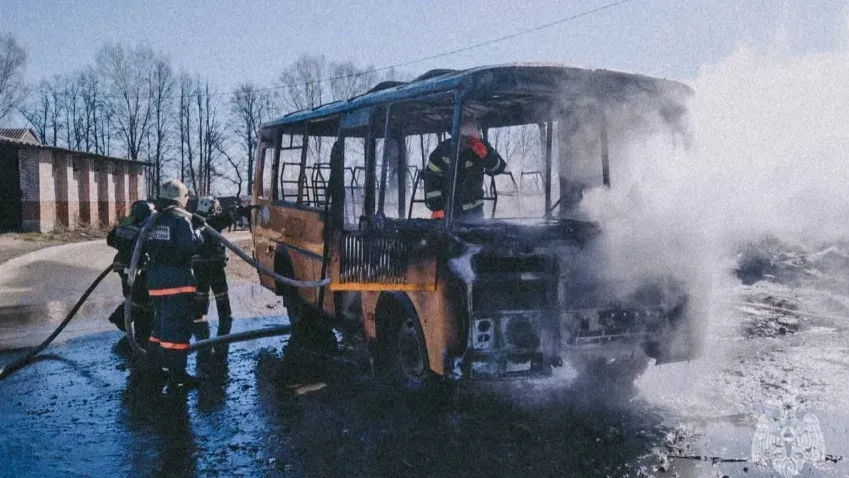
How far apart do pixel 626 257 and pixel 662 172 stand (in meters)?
0.94

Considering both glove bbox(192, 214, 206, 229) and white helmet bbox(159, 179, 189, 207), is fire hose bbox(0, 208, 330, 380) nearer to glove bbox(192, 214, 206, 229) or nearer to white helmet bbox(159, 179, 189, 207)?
glove bbox(192, 214, 206, 229)

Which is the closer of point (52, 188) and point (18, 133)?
point (52, 188)

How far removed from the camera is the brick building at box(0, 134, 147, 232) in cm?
2506

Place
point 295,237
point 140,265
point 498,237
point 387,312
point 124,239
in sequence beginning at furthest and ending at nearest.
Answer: point 295,237, point 140,265, point 124,239, point 387,312, point 498,237

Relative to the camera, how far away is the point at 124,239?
7012 mm

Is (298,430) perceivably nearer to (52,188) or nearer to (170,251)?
(170,251)

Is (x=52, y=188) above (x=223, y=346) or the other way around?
above

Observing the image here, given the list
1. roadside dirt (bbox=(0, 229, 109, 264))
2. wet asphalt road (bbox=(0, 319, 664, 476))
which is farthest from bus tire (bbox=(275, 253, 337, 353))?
roadside dirt (bbox=(0, 229, 109, 264))

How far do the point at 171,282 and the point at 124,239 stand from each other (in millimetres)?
1557

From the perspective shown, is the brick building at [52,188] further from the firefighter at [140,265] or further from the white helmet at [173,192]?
the white helmet at [173,192]

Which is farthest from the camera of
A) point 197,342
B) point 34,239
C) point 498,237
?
point 34,239

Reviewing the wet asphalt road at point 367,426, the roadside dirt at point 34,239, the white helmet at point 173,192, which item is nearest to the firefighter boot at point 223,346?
the wet asphalt road at point 367,426

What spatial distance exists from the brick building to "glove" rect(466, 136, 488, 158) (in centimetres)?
2556

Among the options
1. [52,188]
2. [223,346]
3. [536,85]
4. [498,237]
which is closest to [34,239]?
[52,188]
